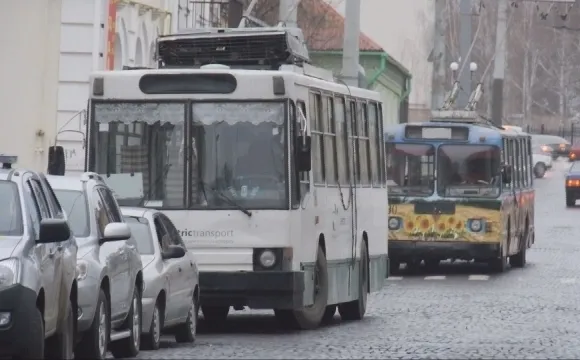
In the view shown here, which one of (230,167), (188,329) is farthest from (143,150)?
(188,329)

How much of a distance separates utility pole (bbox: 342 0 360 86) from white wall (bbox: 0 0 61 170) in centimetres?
518

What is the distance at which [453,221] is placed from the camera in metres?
33.1

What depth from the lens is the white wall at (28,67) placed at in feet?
114

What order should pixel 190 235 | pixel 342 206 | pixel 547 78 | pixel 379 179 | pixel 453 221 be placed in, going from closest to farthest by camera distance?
1. pixel 190 235
2. pixel 342 206
3. pixel 379 179
4. pixel 453 221
5. pixel 547 78

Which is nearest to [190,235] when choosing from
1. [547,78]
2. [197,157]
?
[197,157]

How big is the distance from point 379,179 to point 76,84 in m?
11.5

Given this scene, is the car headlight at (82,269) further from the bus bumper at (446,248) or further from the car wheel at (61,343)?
the bus bumper at (446,248)

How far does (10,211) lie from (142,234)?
4737 mm

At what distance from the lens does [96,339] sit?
1453cm

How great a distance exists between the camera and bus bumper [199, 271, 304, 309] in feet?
63.4

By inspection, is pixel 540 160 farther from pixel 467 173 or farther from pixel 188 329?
pixel 188 329

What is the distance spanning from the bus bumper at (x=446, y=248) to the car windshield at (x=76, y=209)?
58.7 ft

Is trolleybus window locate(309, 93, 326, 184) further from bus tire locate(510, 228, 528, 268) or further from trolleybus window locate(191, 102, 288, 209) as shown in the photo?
bus tire locate(510, 228, 528, 268)

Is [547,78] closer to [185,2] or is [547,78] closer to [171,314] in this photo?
[185,2]
